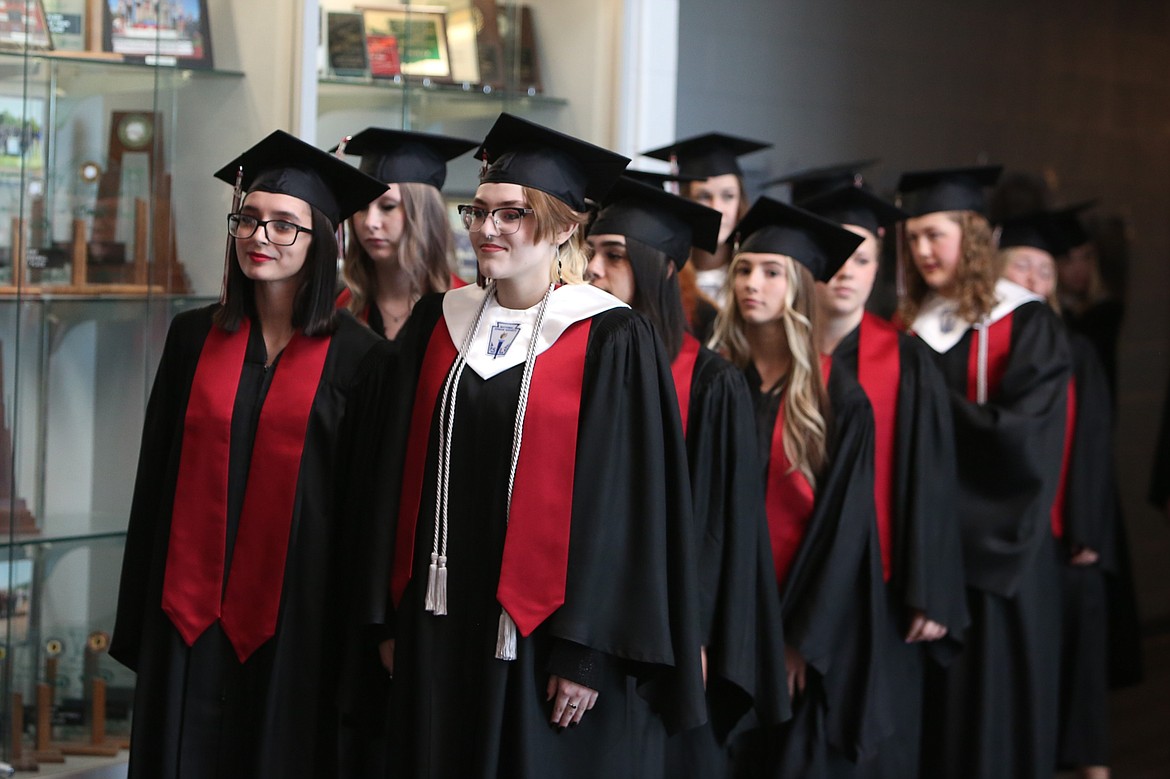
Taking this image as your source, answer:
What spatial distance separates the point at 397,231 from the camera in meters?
3.74

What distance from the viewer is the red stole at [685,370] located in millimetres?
3270

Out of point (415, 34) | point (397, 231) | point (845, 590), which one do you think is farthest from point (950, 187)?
point (397, 231)

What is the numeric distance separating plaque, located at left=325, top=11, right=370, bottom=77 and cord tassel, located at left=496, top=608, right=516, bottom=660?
7.40 ft

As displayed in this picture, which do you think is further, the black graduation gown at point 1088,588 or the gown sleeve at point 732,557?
the black graduation gown at point 1088,588

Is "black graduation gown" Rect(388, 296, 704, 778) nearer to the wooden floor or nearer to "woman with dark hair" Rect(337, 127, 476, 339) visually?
"woman with dark hair" Rect(337, 127, 476, 339)

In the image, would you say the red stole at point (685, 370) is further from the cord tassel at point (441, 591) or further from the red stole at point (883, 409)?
the cord tassel at point (441, 591)

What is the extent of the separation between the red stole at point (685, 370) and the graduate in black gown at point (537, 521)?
505 mm

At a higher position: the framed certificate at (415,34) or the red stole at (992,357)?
the framed certificate at (415,34)

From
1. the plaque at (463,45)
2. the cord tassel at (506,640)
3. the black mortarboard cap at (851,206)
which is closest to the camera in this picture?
the cord tassel at (506,640)

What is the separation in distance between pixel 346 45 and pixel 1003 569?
8.76 ft

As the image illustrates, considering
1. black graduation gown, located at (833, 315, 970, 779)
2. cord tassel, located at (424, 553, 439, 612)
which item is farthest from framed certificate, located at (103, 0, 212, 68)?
black graduation gown, located at (833, 315, 970, 779)

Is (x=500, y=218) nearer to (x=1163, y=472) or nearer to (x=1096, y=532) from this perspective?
(x=1096, y=532)

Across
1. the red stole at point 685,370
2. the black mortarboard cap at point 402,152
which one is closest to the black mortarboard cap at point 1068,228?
the red stole at point 685,370

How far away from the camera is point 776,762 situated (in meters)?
3.61
